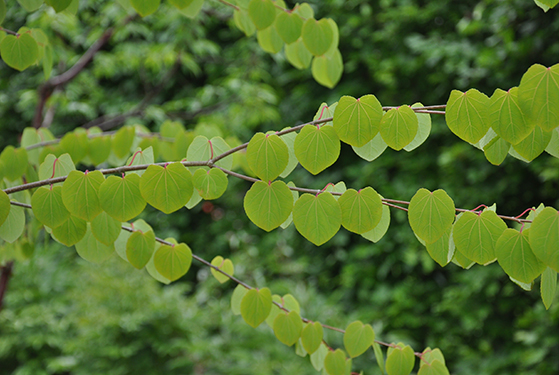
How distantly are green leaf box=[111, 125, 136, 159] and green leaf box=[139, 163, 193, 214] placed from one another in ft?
2.10

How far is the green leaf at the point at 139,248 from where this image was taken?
70 cm

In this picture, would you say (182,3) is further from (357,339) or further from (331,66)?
(357,339)

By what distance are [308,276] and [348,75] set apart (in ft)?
4.77

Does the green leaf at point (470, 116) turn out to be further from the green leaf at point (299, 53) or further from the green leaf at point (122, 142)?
the green leaf at point (122, 142)

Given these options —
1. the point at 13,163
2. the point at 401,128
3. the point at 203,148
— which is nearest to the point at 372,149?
the point at 401,128

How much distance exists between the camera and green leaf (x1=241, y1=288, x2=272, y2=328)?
0.76 metres

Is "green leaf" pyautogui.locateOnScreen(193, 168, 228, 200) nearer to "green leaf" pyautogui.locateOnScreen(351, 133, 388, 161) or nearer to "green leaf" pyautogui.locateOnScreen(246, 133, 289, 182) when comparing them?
"green leaf" pyautogui.locateOnScreen(246, 133, 289, 182)

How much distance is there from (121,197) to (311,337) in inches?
16.6

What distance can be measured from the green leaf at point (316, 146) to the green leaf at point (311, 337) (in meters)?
0.35

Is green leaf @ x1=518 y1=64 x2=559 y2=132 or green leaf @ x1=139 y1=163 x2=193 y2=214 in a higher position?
green leaf @ x1=518 y1=64 x2=559 y2=132

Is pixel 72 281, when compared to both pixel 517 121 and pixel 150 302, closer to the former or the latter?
pixel 150 302

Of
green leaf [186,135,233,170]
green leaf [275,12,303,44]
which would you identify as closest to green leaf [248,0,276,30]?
green leaf [275,12,303,44]

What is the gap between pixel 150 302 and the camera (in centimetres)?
237

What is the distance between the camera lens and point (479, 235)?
55 cm
